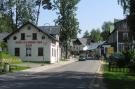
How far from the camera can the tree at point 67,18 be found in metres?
102

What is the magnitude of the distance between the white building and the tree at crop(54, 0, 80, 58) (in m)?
21.8

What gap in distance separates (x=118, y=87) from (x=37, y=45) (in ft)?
185

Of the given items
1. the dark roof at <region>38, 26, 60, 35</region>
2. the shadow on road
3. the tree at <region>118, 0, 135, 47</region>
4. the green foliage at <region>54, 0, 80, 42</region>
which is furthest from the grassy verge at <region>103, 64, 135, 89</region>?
the green foliage at <region>54, 0, 80, 42</region>

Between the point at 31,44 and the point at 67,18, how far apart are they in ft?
79.9

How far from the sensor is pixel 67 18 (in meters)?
102

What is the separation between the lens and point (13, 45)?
81.0m

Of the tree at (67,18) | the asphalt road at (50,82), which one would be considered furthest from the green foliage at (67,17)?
the asphalt road at (50,82)

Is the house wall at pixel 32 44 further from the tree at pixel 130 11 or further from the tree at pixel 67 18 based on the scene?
the tree at pixel 130 11

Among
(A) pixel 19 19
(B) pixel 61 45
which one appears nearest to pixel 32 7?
(A) pixel 19 19

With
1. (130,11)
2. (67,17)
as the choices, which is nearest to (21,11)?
(67,17)

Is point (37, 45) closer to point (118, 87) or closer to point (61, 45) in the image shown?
point (61, 45)

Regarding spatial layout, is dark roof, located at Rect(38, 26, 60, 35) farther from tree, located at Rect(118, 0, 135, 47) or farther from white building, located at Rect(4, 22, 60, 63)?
tree, located at Rect(118, 0, 135, 47)

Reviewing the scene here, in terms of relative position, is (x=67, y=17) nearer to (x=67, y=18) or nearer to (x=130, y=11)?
(x=67, y=18)

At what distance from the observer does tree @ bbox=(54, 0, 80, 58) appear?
4011 inches
